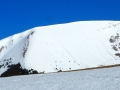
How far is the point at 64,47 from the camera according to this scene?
12275 centimetres

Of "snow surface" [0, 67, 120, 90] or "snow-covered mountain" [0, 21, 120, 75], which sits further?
"snow-covered mountain" [0, 21, 120, 75]

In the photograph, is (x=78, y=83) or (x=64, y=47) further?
(x=64, y=47)

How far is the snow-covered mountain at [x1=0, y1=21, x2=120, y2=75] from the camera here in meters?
108

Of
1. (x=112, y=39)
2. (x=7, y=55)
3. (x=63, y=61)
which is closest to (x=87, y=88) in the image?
(x=63, y=61)

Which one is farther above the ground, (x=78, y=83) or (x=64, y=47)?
(x=64, y=47)

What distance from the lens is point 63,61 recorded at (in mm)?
109125

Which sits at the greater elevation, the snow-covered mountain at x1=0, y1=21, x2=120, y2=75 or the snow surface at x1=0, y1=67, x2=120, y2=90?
the snow-covered mountain at x1=0, y1=21, x2=120, y2=75

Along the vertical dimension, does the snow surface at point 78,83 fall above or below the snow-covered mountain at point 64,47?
below

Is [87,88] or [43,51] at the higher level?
[43,51]

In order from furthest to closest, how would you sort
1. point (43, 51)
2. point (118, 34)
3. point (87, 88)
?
point (118, 34) → point (43, 51) → point (87, 88)

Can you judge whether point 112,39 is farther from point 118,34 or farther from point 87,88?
point 87,88

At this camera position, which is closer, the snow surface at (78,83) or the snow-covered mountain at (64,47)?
the snow surface at (78,83)

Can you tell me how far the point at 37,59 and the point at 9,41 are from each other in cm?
3977

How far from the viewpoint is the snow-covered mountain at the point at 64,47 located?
353ft
